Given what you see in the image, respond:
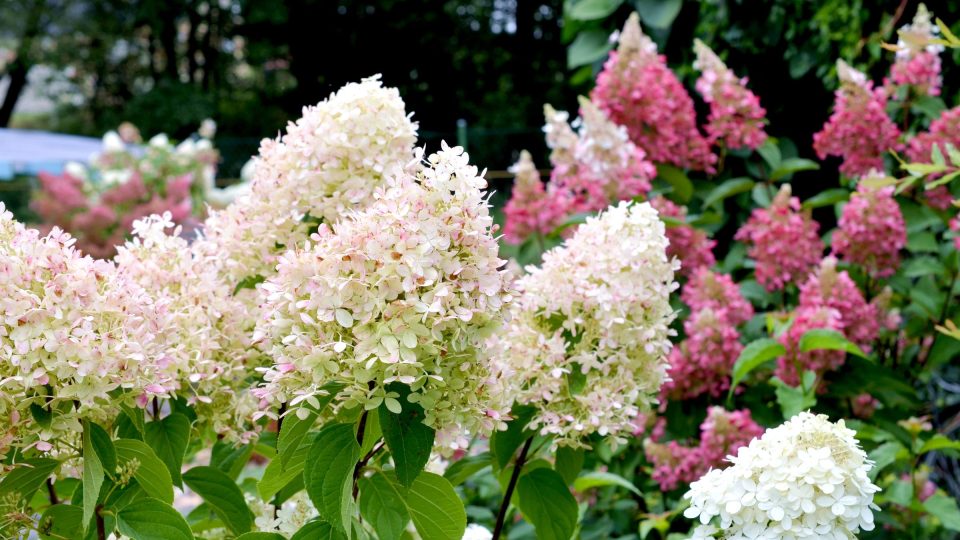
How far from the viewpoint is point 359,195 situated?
1.42 meters

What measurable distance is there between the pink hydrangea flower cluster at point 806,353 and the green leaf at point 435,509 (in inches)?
44.0

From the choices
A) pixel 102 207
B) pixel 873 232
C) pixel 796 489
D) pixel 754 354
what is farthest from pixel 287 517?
pixel 102 207

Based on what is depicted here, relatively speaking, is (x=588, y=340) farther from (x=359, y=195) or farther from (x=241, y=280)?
(x=241, y=280)

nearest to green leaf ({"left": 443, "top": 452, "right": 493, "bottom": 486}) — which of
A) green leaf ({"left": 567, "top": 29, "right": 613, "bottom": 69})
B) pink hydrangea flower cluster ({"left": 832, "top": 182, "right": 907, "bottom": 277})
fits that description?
pink hydrangea flower cluster ({"left": 832, "top": 182, "right": 907, "bottom": 277})

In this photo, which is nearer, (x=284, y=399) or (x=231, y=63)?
(x=284, y=399)

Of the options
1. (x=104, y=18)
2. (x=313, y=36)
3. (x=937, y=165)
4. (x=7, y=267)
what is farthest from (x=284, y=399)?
(x=104, y=18)

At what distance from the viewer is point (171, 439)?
4.43 ft

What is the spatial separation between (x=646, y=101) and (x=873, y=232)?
638 mm

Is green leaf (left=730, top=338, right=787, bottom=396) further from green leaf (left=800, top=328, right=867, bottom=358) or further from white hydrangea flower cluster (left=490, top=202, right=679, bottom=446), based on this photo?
white hydrangea flower cluster (left=490, top=202, right=679, bottom=446)

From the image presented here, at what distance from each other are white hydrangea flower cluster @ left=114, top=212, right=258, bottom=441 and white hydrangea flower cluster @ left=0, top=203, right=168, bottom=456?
0.52 feet

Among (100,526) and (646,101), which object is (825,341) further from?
(100,526)

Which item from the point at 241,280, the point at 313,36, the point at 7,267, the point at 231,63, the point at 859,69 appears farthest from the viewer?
the point at 231,63

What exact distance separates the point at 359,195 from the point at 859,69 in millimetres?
2419

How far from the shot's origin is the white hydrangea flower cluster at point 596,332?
1383 mm
